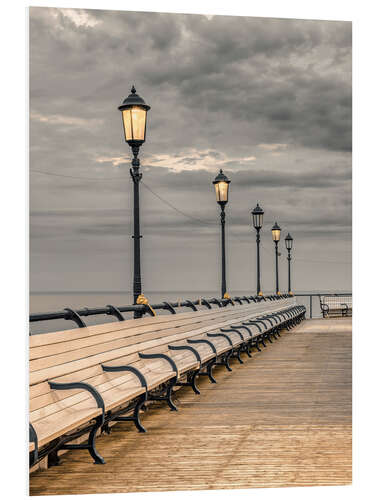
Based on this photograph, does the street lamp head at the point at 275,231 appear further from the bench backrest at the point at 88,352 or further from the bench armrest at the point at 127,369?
the bench armrest at the point at 127,369

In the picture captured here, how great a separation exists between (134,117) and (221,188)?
7.18 meters

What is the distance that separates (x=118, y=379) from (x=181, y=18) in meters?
4.27

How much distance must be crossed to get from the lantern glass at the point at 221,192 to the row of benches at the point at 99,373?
6.31 metres

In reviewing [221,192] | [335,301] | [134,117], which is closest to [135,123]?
[134,117]

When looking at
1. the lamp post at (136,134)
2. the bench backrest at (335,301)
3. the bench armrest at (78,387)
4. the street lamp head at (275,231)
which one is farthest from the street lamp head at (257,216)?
the bench armrest at (78,387)

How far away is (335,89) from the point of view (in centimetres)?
754

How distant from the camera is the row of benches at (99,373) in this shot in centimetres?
484

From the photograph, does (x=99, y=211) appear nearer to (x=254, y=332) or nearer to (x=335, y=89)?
(x=335, y=89)

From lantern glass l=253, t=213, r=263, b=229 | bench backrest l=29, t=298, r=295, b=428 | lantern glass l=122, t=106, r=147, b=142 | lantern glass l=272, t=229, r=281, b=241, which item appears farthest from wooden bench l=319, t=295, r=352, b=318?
lantern glass l=122, t=106, r=147, b=142

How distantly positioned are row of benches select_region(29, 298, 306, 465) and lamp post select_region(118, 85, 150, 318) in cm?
74

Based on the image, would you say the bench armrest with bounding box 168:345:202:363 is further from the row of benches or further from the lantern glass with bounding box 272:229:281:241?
the lantern glass with bounding box 272:229:281:241

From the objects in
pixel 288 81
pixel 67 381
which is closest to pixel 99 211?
pixel 288 81

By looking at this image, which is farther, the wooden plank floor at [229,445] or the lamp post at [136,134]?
the lamp post at [136,134]

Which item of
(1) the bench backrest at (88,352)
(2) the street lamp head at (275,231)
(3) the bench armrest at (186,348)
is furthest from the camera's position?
(2) the street lamp head at (275,231)
